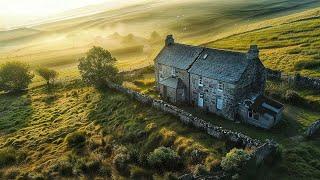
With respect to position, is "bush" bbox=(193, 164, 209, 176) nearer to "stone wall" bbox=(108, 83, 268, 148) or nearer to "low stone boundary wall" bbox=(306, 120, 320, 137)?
"stone wall" bbox=(108, 83, 268, 148)

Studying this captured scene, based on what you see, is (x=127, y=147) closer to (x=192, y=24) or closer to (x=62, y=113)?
(x=62, y=113)

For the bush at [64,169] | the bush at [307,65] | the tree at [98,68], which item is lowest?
the bush at [64,169]

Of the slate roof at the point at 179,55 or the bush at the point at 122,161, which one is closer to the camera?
the bush at the point at 122,161

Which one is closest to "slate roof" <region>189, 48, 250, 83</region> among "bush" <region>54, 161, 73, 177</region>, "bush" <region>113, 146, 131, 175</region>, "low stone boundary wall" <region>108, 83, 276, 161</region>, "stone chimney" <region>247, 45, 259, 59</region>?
"stone chimney" <region>247, 45, 259, 59</region>

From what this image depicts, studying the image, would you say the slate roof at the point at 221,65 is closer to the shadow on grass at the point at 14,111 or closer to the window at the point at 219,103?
the window at the point at 219,103

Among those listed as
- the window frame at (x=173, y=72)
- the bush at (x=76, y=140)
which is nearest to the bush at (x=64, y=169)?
the bush at (x=76, y=140)
